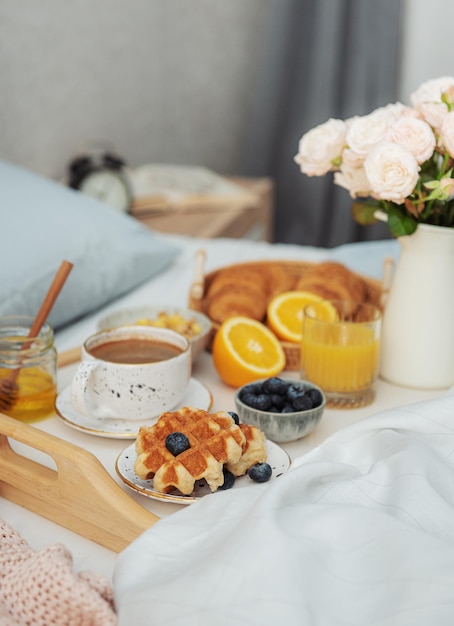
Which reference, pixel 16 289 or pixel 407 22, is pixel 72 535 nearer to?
pixel 16 289

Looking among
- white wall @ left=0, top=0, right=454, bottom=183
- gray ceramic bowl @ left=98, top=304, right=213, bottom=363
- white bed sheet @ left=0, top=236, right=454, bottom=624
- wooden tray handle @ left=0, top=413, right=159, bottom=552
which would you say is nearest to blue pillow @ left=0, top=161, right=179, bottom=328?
white bed sheet @ left=0, top=236, right=454, bottom=624

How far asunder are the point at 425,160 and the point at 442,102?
0.28ft

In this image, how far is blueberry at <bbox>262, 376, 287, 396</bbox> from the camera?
91cm

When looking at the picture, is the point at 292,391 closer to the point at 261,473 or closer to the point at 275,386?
the point at 275,386

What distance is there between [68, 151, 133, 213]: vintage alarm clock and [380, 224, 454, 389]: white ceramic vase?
1.25m

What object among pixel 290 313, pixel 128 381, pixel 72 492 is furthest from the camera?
pixel 290 313

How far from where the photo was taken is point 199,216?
2371 mm

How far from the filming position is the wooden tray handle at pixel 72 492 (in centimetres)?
73

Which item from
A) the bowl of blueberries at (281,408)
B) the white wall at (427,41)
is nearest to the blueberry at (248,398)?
the bowl of blueberries at (281,408)

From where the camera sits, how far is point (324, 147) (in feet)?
3.31

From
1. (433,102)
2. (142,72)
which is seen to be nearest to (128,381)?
(433,102)

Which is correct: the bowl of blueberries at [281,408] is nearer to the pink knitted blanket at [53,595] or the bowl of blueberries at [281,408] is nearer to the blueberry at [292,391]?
the blueberry at [292,391]

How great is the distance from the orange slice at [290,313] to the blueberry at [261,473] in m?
0.35

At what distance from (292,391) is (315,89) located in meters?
2.33
